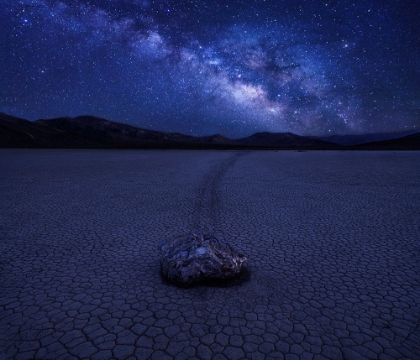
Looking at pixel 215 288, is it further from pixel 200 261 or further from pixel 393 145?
pixel 393 145

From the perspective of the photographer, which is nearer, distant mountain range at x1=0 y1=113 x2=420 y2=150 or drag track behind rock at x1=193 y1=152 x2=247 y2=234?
drag track behind rock at x1=193 y1=152 x2=247 y2=234

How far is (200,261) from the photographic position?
3359 millimetres

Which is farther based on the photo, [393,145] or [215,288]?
[393,145]

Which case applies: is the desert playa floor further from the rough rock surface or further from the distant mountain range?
the distant mountain range

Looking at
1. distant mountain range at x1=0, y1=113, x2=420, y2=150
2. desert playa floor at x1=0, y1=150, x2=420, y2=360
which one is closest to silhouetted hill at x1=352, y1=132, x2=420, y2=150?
distant mountain range at x1=0, y1=113, x2=420, y2=150

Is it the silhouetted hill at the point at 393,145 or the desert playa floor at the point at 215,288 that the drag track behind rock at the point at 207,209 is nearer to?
the desert playa floor at the point at 215,288

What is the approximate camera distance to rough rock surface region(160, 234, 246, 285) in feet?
10.8

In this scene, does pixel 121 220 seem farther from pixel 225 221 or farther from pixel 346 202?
pixel 346 202

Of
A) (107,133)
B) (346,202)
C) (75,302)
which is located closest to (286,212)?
(346,202)

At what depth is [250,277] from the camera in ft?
11.6

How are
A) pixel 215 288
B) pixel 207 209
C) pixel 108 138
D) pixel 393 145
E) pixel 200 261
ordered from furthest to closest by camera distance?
pixel 108 138
pixel 393 145
pixel 207 209
pixel 200 261
pixel 215 288

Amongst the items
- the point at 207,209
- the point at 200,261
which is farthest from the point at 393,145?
the point at 200,261

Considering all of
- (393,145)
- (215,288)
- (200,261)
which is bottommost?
(215,288)

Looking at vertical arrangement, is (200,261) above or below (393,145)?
below
